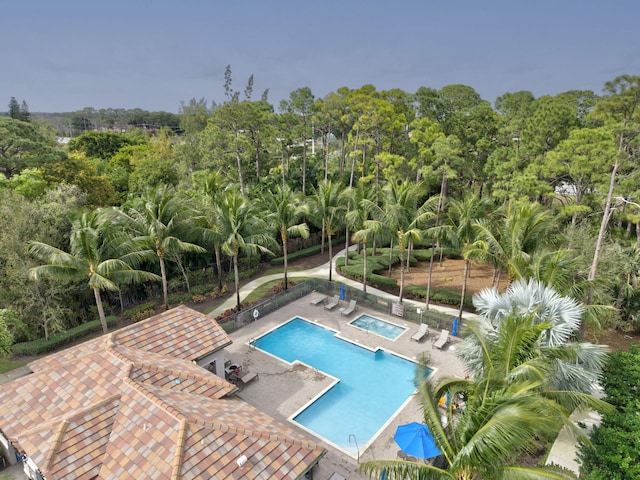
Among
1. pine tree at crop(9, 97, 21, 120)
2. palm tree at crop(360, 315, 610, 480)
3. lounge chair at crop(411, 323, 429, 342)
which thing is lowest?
lounge chair at crop(411, 323, 429, 342)

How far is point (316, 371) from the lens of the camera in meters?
20.1

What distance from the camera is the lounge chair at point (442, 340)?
71.0ft

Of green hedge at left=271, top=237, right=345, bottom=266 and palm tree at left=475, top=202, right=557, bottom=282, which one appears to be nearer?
palm tree at left=475, top=202, right=557, bottom=282

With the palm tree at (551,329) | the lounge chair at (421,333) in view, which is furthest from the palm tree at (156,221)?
the palm tree at (551,329)

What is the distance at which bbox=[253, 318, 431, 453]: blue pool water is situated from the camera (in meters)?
16.5

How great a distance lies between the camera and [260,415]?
13625mm

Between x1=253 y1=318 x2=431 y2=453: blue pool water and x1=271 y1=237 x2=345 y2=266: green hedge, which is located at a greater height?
x1=271 y1=237 x2=345 y2=266: green hedge

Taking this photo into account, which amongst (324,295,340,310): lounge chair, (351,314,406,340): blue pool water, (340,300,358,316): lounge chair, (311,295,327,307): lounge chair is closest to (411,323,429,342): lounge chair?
(351,314,406,340): blue pool water

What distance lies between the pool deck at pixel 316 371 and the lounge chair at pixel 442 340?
278 millimetres

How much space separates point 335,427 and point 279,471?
236 inches

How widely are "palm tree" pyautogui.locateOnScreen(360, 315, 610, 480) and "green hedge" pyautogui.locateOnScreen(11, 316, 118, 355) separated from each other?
1949cm

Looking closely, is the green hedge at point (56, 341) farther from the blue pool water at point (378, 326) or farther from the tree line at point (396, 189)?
the blue pool water at point (378, 326)

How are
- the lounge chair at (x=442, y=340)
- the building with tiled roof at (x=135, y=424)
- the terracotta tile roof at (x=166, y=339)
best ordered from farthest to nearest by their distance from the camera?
the lounge chair at (x=442, y=340), the terracotta tile roof at (x=166, y=339), the building with tiled roof at (x=135, y=424)

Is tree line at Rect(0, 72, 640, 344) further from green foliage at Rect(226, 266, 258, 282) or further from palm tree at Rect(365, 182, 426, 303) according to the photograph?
green foliage at Rect(226, 266, 258, 282)
